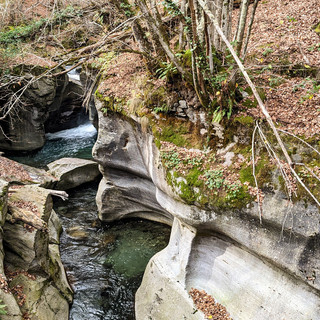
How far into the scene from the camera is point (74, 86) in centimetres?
1953

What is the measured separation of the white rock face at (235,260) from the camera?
199 inches

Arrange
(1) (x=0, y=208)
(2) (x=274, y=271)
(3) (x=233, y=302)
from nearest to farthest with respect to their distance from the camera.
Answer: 1. (2) (x=274, y=271)
2. (3) (x=233, y=302)
3. (1) (x=0, y=208)

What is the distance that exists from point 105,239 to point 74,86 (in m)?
12.6

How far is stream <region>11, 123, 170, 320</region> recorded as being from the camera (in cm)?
808

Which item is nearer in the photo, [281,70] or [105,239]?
[281,70]

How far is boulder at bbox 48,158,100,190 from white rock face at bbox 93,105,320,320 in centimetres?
522

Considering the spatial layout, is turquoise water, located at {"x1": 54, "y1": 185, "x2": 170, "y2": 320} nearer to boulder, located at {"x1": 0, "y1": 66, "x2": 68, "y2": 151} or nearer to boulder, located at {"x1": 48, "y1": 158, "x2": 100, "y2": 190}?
boulder, located at {"x1": 48, "y1": 158, "x2": 100, "y2": 190}

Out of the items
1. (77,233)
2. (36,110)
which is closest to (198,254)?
(77,233)

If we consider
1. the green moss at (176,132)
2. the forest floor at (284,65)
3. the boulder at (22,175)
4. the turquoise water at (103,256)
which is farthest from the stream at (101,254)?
the forest floor at (284,65)

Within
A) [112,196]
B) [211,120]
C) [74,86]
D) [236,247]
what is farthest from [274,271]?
[74,86]

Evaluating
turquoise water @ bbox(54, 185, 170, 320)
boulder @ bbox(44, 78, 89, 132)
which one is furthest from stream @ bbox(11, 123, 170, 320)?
boulder @ bbox(44, 78, 89, 132)

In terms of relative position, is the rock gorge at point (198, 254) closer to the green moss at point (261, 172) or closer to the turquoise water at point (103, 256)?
the green moss at point (261, 172)

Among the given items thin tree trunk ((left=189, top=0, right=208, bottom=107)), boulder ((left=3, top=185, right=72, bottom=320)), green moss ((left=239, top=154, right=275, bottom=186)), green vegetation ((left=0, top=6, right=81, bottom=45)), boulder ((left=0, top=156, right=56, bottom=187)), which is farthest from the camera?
green vegetation ((left=0, top=6, right=81, bottom=45))

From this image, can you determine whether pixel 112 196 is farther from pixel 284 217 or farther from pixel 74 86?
pixel 74 86
